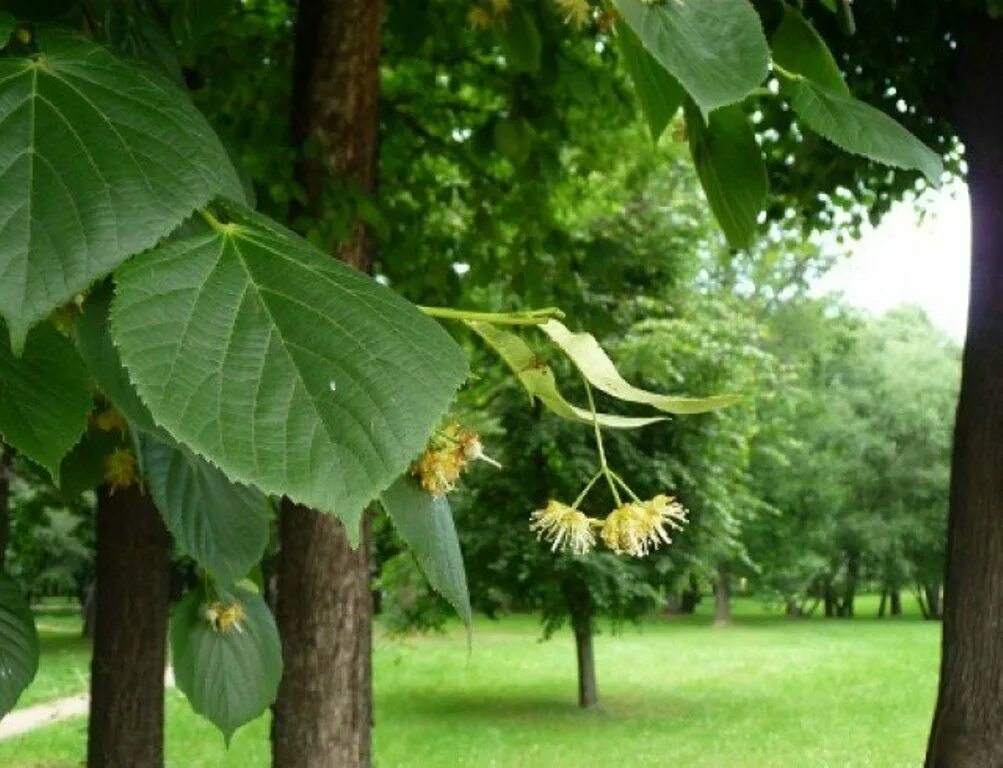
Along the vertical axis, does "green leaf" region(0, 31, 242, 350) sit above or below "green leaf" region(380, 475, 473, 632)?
above

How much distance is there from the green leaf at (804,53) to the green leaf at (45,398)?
69 cm

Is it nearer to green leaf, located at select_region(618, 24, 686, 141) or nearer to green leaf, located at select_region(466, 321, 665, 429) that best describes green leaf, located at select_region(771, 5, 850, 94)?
green leaf, located at select_region(618, 24, 686, 141)

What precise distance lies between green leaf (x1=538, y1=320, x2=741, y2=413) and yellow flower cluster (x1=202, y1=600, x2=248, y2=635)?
2.56 feet

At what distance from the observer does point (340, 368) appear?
542 millimetres

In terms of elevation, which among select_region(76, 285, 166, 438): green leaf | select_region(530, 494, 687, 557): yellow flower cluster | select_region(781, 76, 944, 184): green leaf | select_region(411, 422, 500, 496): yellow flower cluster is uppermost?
select_region(781, 76, 944, 184): green leaf

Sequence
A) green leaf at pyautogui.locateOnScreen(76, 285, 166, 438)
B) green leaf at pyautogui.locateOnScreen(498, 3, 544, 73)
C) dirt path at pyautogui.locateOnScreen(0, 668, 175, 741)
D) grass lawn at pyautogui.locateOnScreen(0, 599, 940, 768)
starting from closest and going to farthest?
green leaf at pyautogui.locateOnScreen(76, 285, 166, 438)
green leaf at pyautogui.locateOnScreen(498, 3, 544, 73)
grass lawn at pyautogui.locateOnScreen(0, 599, 940, 768)
dirt path at pyautogui.locateOnScreen(0, 668, 175, 741)

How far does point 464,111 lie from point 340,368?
6215mm

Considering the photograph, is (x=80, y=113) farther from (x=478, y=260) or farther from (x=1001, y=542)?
(x=478, y=260)

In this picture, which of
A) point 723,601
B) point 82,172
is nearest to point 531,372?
point 82,172

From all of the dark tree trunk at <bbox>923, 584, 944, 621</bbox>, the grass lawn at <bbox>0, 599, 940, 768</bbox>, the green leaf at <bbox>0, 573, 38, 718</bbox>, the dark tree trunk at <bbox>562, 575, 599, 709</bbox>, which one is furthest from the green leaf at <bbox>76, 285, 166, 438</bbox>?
the dark tree trunk at <bbox>923, 584, 944, 621</bbox>

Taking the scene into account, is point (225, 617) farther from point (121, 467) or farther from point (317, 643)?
point (317, 643)

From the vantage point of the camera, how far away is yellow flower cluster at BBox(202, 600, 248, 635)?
4.66 feet

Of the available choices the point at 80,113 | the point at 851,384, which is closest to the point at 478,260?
the point at 80,113

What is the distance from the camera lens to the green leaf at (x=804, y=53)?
3.81 ft
